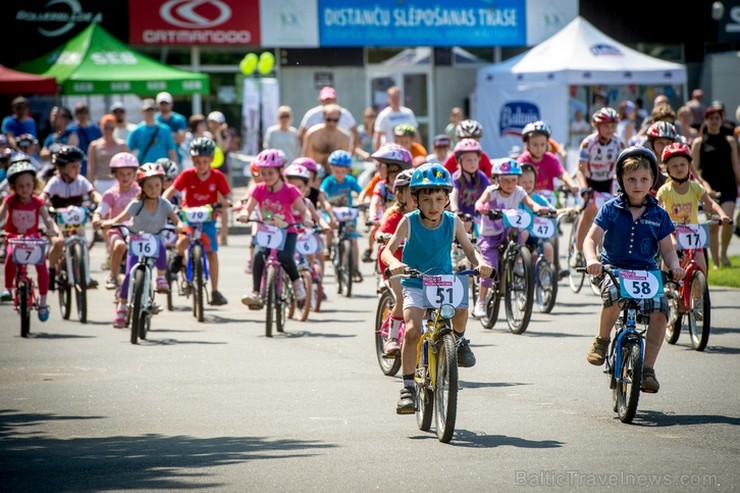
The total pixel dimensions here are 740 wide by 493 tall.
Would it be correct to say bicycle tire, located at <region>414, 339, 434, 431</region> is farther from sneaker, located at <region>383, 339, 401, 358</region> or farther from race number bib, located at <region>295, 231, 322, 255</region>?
race number bib, located at <region>295, 231, 322, 255</region>

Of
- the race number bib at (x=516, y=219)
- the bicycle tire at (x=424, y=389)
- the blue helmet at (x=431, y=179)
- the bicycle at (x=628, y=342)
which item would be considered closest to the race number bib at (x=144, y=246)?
the race number bib at (x=516, y=219)

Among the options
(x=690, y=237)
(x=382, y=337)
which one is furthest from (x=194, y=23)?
(x=382, y=337)

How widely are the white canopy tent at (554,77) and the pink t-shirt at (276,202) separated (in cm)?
1722

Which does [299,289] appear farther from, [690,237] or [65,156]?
[690,237]

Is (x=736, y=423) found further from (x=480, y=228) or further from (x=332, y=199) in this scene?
(x=332, y=199)

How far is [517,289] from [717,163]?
5493 mm

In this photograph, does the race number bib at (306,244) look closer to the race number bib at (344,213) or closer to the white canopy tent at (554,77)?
the race number bib at (344,213)

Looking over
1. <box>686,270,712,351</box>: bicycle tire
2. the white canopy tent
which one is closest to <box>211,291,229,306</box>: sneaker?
<box>686,270,712,351</box>: bicycle tire

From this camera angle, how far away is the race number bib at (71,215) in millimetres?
15031

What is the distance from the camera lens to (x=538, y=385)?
405 inches

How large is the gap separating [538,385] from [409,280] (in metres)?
1.95

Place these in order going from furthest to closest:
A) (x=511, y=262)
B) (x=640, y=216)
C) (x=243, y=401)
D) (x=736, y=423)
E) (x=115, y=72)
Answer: (x=115, y=72)
(x=511, y=262)
(x=243, y=401)
(x=640, y=216)
(x=736, y=423)

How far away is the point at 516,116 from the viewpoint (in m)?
32.7

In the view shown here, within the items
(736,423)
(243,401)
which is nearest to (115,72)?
(243,401)
